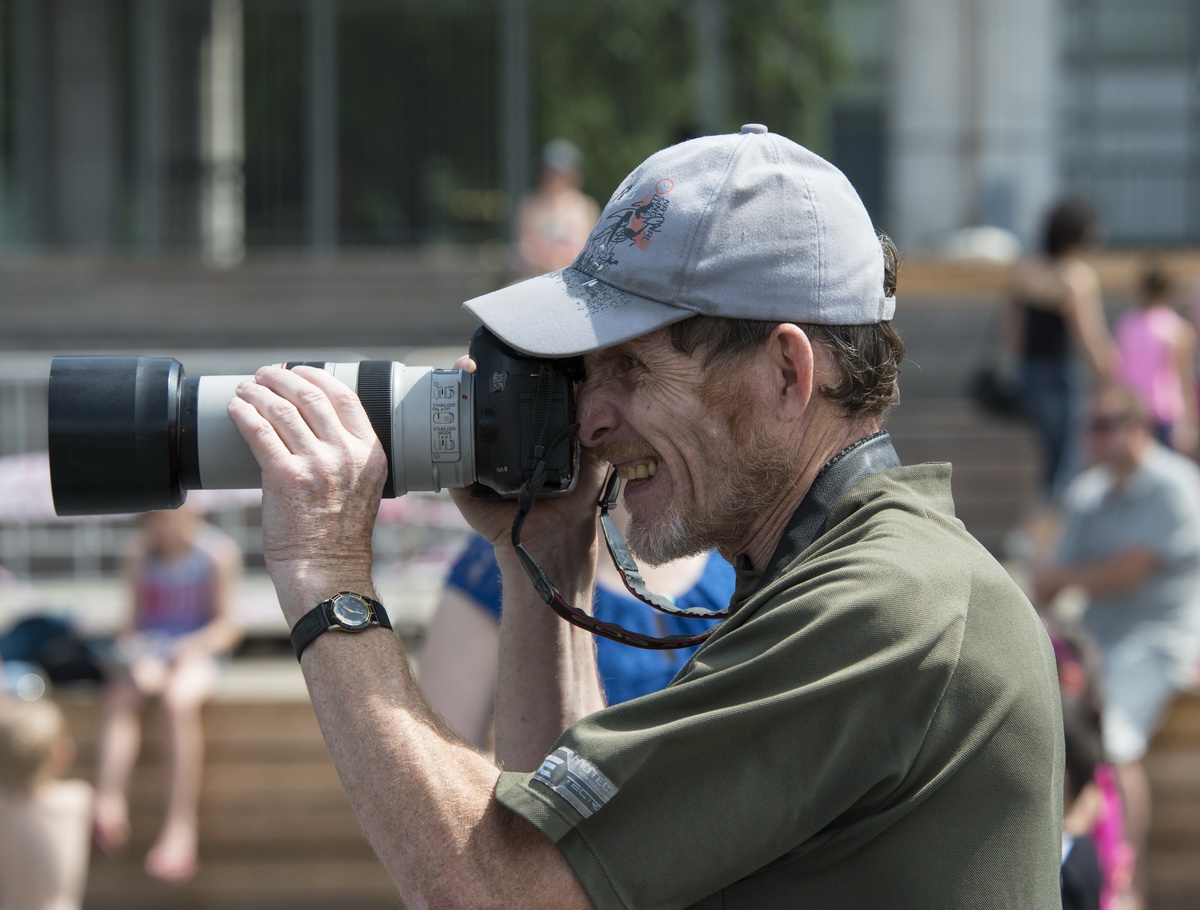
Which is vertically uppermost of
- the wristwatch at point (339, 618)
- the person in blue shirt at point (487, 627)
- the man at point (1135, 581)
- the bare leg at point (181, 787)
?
the wristwatch at point (339, 618)

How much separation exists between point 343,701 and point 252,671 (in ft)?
14.7

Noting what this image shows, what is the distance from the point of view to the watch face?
4.67ft

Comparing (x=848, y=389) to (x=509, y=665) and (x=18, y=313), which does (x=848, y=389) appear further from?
(x=18, y=313)

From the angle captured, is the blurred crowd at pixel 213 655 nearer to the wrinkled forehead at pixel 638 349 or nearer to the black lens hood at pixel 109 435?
the wrinkled forehead at pixel 638 349

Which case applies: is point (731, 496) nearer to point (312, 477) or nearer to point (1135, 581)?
point (312, 477)

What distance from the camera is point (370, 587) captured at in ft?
4.86

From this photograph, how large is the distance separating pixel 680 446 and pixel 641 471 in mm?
87

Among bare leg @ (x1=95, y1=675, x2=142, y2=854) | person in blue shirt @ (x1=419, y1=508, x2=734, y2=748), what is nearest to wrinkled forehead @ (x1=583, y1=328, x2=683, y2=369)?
person in blue shirt @ (x1=419, y1=508, x2=734, y2=748)

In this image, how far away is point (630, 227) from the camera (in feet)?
4.89

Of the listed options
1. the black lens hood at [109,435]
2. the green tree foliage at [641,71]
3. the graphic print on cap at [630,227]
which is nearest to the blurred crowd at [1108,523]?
the graphic print on cap at [630,227]

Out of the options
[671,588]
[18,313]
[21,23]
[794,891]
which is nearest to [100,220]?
[21,23]

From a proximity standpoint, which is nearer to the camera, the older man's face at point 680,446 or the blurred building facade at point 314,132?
the older man's face at point 680,446

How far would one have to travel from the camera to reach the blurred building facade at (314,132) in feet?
50.1

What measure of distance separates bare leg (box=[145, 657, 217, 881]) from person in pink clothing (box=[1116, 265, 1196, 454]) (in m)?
4.49
